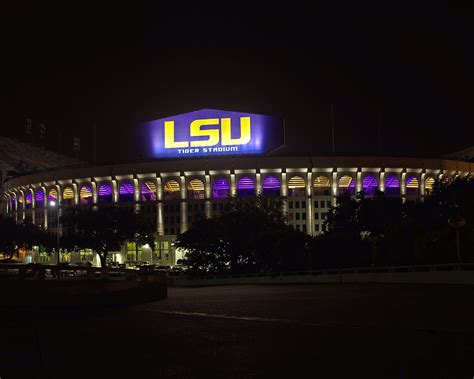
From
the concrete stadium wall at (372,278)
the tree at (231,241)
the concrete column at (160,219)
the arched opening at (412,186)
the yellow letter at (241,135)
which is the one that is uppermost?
the yellow letter at (241,135)

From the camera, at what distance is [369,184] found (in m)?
127

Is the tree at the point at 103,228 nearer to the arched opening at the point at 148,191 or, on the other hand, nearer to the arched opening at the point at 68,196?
the arched opening at the point at 148,191

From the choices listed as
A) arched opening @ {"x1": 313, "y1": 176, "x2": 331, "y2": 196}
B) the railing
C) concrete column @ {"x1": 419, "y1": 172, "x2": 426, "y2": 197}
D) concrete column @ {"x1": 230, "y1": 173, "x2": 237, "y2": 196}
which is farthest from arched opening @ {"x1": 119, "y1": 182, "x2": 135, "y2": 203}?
the railing

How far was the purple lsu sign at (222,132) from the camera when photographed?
388 feet

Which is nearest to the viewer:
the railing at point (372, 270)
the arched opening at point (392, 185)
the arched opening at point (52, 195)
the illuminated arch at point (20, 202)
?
the railing at point (372, 270)

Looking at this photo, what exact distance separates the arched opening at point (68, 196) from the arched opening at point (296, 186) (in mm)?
45936

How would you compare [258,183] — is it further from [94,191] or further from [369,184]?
[94,191]

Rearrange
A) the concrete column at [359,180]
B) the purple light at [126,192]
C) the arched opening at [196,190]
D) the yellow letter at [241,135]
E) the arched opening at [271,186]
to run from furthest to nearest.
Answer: the purple light at [126,192] → the arched opening at [196,190] → the arched opening at [271,186] → the concrete column at [359,180] → the yellow letter at [241,135]

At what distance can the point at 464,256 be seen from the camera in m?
37.8

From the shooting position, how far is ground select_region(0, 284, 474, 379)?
8398mm

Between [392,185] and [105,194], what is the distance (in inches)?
2290

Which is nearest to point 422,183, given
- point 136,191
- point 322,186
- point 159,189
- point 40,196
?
point 322,186

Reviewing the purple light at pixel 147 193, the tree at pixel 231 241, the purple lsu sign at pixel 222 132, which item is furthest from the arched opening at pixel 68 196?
the tree at pixel 231 241

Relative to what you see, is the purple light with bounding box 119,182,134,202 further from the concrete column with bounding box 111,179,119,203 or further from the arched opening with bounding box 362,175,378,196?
the arched opening with bounding box 362,175,378,196
